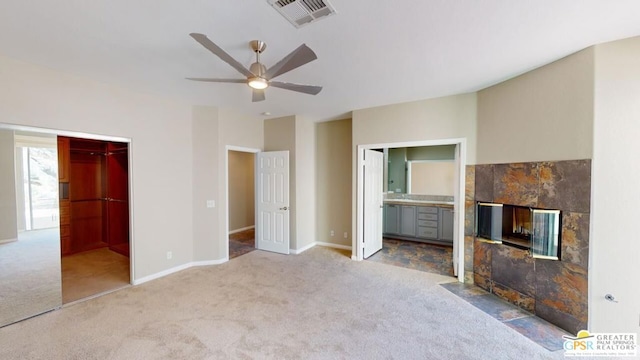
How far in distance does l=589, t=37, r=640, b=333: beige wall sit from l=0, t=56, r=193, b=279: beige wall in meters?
5.05

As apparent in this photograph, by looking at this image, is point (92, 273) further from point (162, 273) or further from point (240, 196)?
point (240, 196)

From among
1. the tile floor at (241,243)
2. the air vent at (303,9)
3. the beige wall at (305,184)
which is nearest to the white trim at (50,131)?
the tile floor at (241,243)

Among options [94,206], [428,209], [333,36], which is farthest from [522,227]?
[94,206]

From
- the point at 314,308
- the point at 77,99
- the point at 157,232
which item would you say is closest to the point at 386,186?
the point at 314,308

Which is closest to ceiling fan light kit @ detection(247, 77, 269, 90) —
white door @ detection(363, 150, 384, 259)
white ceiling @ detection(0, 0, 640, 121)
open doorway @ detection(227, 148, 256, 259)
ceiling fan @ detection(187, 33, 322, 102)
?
ceiling fan @ detection(187, 33, 322, 102)

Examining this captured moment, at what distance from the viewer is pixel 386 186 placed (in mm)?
6441

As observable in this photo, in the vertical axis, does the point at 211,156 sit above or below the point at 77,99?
below

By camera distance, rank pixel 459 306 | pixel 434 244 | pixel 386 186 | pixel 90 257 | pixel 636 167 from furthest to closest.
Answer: pixel 386 186, pixel 434 244, pixel 90 257, pixel 459 306, pixel 636 167

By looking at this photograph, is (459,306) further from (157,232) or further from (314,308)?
(157,232)

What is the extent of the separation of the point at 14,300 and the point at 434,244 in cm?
661

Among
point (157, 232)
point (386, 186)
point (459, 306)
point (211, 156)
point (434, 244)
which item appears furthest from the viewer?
point (386, 186)

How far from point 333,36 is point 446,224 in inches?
187

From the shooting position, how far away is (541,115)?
8.79ft

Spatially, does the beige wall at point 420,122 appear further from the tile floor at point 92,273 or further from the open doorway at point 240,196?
the tile floor at point 92,273
